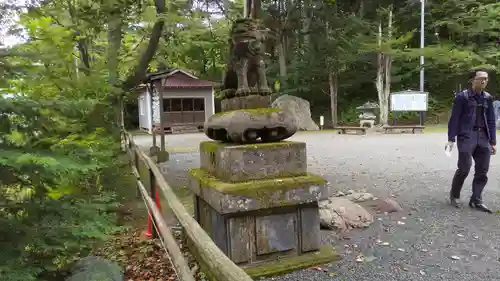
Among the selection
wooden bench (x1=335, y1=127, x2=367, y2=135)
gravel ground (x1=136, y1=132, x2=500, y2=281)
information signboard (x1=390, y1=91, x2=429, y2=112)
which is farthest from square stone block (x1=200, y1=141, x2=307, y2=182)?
information signboard (x1=390, y1=91, x2=429, y2=112)

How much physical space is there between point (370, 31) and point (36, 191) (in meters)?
20.1

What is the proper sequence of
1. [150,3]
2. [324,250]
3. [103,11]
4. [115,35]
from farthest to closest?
1. [150,3]
2. [115,35]
3. [103,11]
4. [324,250]

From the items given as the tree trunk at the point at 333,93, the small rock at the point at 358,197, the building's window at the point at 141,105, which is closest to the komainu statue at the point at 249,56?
the small rock at the point at 358,197

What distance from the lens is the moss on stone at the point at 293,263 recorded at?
10.8 ft

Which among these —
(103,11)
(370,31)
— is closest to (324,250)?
(103,11)

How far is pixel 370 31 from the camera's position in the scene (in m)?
19.9

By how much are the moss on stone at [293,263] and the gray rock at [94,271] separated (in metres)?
1.16

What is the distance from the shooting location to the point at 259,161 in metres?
3.37

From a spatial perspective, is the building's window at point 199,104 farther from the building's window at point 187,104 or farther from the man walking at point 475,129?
the man walking at point 475,129

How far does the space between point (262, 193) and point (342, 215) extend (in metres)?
1.83

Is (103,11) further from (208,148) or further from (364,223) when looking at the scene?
(364,223)

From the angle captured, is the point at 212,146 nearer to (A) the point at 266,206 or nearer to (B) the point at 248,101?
(B) the point at 248,101

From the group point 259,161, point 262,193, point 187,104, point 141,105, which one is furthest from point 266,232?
point 141,105

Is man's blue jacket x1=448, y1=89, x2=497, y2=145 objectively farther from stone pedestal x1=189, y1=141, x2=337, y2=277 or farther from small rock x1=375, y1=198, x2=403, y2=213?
stone pedestal x1=189, y1=141, x2=337, y2=277
